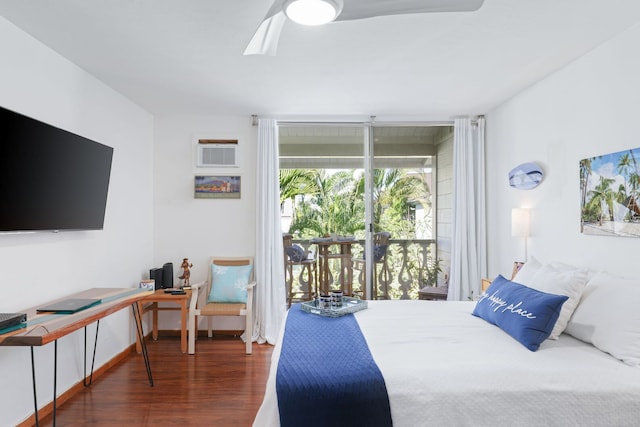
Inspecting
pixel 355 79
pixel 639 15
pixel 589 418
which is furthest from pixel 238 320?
pixel 639 15

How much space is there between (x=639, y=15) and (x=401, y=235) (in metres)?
2.85

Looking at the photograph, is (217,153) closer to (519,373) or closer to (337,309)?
(337,309)

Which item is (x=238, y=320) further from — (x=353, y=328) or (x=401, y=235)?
(x=353, y=328)

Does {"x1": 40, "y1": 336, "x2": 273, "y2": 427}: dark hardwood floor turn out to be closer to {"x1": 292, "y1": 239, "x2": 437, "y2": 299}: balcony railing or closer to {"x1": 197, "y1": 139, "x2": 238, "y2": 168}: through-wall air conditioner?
{"x1": 292, "y1": 239, "x2": 437, "y2": 299}: balcony railing

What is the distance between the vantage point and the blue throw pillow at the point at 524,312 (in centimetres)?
216

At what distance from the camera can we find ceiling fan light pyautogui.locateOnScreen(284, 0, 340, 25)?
1.81 metres

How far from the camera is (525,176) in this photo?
3648 mm

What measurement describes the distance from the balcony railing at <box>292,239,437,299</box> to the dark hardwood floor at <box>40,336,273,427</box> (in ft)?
3.82

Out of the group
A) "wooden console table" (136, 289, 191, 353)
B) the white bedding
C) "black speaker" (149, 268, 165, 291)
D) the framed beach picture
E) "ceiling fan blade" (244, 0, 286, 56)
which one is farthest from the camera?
"black speaker" (149, 268, 165, 291)

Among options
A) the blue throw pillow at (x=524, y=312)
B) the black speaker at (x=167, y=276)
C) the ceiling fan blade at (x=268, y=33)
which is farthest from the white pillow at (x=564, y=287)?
the black speaker at (x=167, y=276)

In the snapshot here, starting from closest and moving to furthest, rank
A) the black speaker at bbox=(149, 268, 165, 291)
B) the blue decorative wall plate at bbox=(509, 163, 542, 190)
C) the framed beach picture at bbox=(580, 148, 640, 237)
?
the framed beach picture at bbox=(580, 148, 640, 237) < the blue decorative wall plate at bbox=(509, 163, 542, 190) < the black speaker at bbox=(149, 268, 165, 291)

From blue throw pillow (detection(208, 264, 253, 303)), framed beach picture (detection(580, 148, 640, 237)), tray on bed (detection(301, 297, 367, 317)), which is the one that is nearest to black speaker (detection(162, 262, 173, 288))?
blue throw pillow (detection(208, 264, 253, 303))

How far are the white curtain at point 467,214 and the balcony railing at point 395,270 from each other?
0.35 metres

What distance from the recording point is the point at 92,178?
3.04 meters
